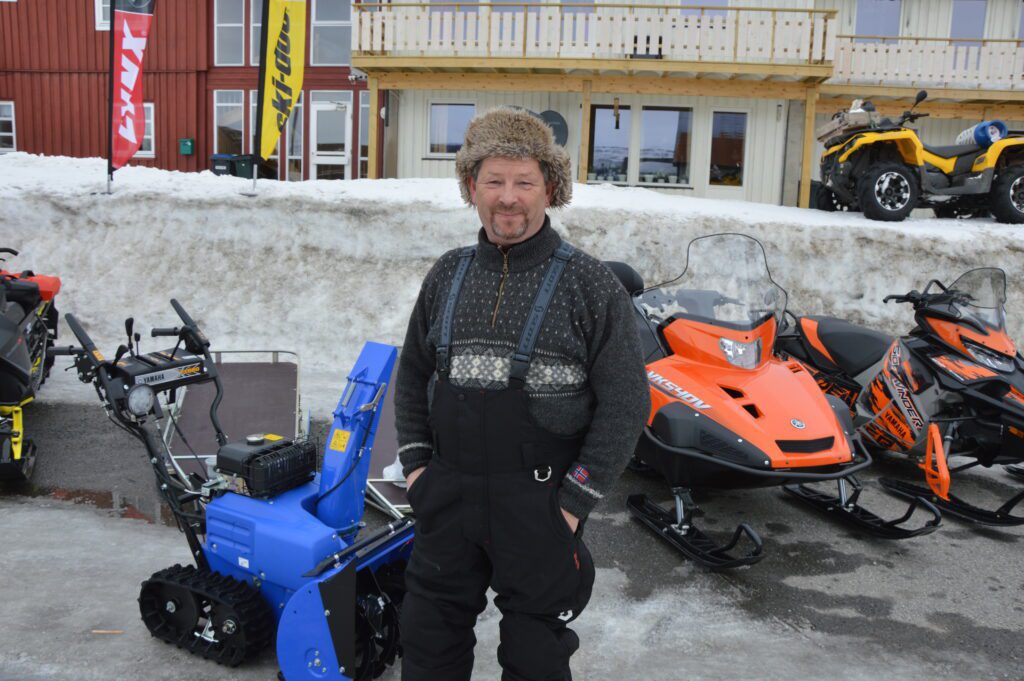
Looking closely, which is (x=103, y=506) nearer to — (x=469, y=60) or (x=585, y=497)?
(x=585, y=497)

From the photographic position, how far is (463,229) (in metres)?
9.48

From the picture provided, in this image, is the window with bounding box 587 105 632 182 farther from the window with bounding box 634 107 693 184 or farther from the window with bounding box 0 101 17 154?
the window with bounding box 0 101 17 154

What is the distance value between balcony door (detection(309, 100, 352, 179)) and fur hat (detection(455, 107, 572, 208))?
1562 centimetres

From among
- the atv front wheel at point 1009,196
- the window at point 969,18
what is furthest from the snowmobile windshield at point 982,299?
the window at point 969,18

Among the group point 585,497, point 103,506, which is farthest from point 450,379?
→ point 103,506

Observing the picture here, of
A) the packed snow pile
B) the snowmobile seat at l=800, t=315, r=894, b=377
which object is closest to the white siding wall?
the packed snow pile

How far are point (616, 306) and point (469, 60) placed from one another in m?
12.4

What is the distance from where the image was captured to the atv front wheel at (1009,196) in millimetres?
10844

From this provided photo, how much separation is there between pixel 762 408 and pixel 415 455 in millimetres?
2202

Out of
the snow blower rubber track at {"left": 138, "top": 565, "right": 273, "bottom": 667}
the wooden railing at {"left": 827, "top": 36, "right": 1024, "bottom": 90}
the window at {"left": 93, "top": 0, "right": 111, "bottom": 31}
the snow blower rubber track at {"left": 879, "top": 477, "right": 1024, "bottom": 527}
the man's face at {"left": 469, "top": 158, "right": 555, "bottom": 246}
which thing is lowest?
the snow blower rubber track at {"left": 879, "top": 477, "right": 1024, "bottom": 527}

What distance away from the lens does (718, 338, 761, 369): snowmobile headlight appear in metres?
4.13

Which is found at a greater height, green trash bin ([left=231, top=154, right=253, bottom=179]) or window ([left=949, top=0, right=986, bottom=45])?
window ([left=949, top=0, right=986, bottom=45])

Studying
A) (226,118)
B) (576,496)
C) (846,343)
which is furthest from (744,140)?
(576,496)

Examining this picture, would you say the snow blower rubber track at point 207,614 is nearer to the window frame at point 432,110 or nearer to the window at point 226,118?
the window frame at point 432,110
